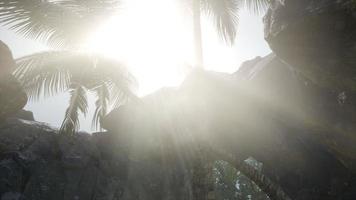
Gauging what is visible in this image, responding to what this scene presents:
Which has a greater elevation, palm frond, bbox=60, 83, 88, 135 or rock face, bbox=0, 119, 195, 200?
palm frond, bbox=60, 83, 88, 135

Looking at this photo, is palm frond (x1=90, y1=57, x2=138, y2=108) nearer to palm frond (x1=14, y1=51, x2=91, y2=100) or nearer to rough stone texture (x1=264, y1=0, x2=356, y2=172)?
palm frond (x1=14, y1=51, x2=91, y2=100)

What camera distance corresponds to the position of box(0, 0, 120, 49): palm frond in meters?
8.05

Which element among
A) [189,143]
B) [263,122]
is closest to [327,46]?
[189,143]

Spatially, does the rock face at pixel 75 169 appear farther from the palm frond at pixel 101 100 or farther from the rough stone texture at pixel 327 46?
the rough stone texture at pixel 327 46

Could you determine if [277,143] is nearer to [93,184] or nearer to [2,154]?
[93,184]

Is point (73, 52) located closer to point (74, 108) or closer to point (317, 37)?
point (74, 108)

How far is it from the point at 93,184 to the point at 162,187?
3038 mm

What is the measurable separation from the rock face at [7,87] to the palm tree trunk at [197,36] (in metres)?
6.37

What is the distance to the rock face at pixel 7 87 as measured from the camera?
26.5 ft

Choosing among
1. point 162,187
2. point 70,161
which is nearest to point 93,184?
point 70,161

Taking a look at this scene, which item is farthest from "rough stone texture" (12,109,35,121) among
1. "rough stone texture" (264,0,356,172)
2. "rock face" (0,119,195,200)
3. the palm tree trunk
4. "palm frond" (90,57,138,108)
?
"rough stone texture" (264,0,356,172)

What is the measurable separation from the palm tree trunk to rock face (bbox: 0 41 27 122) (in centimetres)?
637

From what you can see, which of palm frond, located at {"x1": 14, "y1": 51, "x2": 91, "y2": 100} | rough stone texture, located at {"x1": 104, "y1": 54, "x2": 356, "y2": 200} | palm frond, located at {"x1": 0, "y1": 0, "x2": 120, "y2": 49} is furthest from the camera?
rough stone texture, located at {"x1": 104, "y1": 54, "x2": 356, "y2": 200}

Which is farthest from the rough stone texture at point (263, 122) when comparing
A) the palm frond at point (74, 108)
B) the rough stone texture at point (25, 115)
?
the rough stone texture at point (25, 115)
